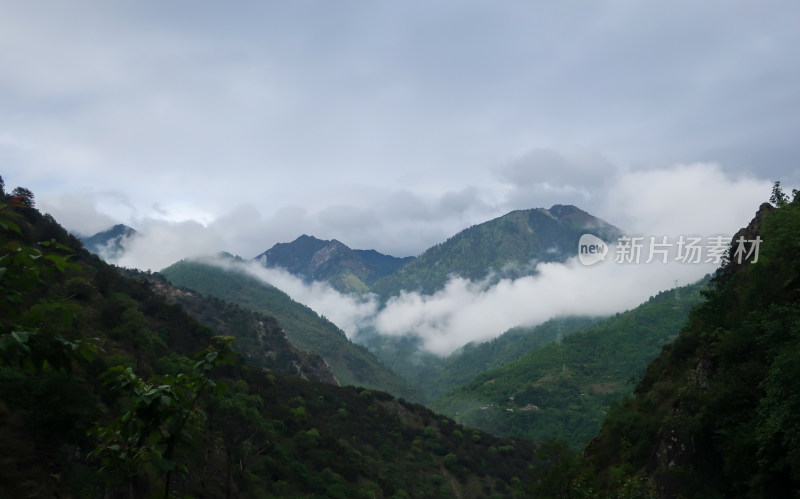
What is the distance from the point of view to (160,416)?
5070mm

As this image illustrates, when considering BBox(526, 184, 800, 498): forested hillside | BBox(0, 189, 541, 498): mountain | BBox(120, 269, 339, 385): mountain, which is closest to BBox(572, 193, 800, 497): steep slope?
BBox(526, 184, 800, 498): forested hillside

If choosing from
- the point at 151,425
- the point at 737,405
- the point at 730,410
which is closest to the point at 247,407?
the point at 730,410

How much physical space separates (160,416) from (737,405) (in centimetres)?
2721

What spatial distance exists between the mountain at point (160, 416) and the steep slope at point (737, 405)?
1983 cm

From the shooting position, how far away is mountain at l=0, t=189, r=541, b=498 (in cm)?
471

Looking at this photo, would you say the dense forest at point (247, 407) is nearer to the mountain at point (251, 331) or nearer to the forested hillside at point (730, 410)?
the forested hillside at point (730, 410)

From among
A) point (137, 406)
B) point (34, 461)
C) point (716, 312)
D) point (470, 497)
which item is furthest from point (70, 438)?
point (470, 497)

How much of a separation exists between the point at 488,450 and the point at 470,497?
75.0 feet

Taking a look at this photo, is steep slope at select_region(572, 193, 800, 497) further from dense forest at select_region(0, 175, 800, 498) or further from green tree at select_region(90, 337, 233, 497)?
green tree at select_region(90, 337, 233, 497)

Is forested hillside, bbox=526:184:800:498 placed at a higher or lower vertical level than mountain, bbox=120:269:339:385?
higher

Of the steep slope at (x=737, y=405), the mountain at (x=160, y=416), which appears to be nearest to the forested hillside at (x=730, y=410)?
the steep slope at (x=737, y=405)

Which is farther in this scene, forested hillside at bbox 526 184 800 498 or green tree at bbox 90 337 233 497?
forested hillside at bbox 526 184 800 498

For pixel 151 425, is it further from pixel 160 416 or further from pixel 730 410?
pixel 730 410

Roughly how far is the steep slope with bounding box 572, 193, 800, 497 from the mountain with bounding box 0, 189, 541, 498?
19.8 metres
